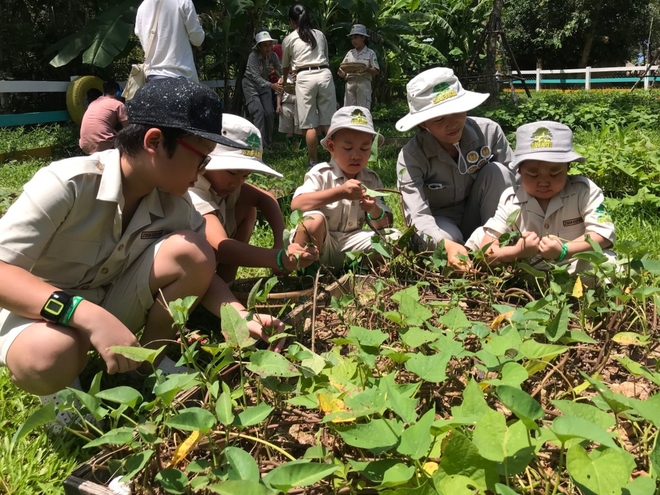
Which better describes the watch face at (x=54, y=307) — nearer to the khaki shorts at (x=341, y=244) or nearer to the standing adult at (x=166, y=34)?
the khaki shorts at (x=341, y=244)

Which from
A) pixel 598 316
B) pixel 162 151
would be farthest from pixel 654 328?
pixel 162 151

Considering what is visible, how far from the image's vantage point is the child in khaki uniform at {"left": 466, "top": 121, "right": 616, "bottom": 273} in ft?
6.47

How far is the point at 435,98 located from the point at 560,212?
669mm

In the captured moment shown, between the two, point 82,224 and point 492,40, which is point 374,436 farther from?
point 492,40

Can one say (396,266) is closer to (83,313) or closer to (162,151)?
(162,151)

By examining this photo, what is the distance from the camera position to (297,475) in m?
0.83

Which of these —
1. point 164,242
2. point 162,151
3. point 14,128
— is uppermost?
point 162,151

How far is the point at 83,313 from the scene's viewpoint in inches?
51.9

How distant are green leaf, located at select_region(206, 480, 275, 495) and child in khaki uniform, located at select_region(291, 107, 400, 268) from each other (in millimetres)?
1241

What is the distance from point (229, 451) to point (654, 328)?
1.29 m

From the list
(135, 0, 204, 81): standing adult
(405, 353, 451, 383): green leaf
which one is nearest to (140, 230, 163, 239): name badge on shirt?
(405, 353, 451, 383): green leaf

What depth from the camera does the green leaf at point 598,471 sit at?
2.49 ft

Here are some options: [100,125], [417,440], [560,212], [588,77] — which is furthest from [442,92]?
[588,77]

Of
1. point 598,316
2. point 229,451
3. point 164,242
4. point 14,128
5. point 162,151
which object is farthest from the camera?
point 14,128
